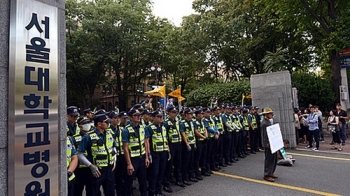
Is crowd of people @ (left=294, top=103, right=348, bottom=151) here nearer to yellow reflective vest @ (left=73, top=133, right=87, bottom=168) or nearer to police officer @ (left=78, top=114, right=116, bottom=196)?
police officer @ (left=78, top=114, right=116, bottom=196)

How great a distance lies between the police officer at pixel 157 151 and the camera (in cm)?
594

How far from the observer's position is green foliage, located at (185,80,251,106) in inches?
758

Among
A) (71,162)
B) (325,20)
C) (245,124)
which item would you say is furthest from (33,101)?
(325,20)

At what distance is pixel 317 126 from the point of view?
1131 centimetres

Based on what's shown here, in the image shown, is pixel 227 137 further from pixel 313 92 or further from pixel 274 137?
pixel 313 92

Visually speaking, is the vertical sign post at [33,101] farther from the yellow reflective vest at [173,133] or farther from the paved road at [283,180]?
the paved road at [283,180]

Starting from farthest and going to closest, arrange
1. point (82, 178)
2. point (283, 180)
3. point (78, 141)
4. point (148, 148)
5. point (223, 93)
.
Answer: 1. point (223, 93)
2. point (283, 180)
3. point (148, 148)
4. point (78, 141)
5. point (82, 178)

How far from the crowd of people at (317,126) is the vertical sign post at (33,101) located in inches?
436

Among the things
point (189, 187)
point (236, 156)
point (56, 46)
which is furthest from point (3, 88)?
point (236, 156)

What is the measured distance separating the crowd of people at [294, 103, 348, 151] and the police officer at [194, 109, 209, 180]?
5.97 metres

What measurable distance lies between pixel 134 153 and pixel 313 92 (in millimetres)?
15956

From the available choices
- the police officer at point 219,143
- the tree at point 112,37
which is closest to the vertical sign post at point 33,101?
the police officer at point 219,143

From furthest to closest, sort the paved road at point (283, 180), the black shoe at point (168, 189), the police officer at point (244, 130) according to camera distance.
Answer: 1. the police officer at point (244, 130)
2. the black shoe at point (168, 189)
3. the paved road at point (283, 180)

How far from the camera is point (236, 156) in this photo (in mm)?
10148
